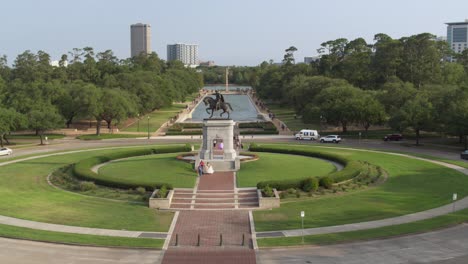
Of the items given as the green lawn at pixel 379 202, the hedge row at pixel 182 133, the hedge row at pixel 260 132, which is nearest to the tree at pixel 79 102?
the hedge row at pixel 182 133

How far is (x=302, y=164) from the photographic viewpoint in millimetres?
50188

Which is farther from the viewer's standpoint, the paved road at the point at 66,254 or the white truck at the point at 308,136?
the white truck at the point at 308,136

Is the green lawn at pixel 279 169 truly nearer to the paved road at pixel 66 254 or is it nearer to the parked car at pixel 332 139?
the paved road at pixel 66 254

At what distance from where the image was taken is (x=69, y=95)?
91.9 m

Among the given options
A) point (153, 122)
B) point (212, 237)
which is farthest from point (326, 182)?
point (153, 122)

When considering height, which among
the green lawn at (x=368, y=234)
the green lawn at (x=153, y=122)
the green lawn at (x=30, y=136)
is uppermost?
the green lawn at (x=153, y=122)

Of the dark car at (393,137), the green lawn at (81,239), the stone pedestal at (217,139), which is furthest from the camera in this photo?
the dark car at (393,137)

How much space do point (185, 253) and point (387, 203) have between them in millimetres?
16948

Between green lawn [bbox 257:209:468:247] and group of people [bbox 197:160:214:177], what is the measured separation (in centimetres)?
1773

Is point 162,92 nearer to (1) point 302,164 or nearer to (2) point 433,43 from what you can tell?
(2) point 433,43

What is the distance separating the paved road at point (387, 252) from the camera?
79.7 feet

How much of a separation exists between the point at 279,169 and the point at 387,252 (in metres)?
22.0

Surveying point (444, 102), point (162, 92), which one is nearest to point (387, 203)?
point (444, 102)

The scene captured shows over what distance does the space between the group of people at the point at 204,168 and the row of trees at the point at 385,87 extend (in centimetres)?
3593
